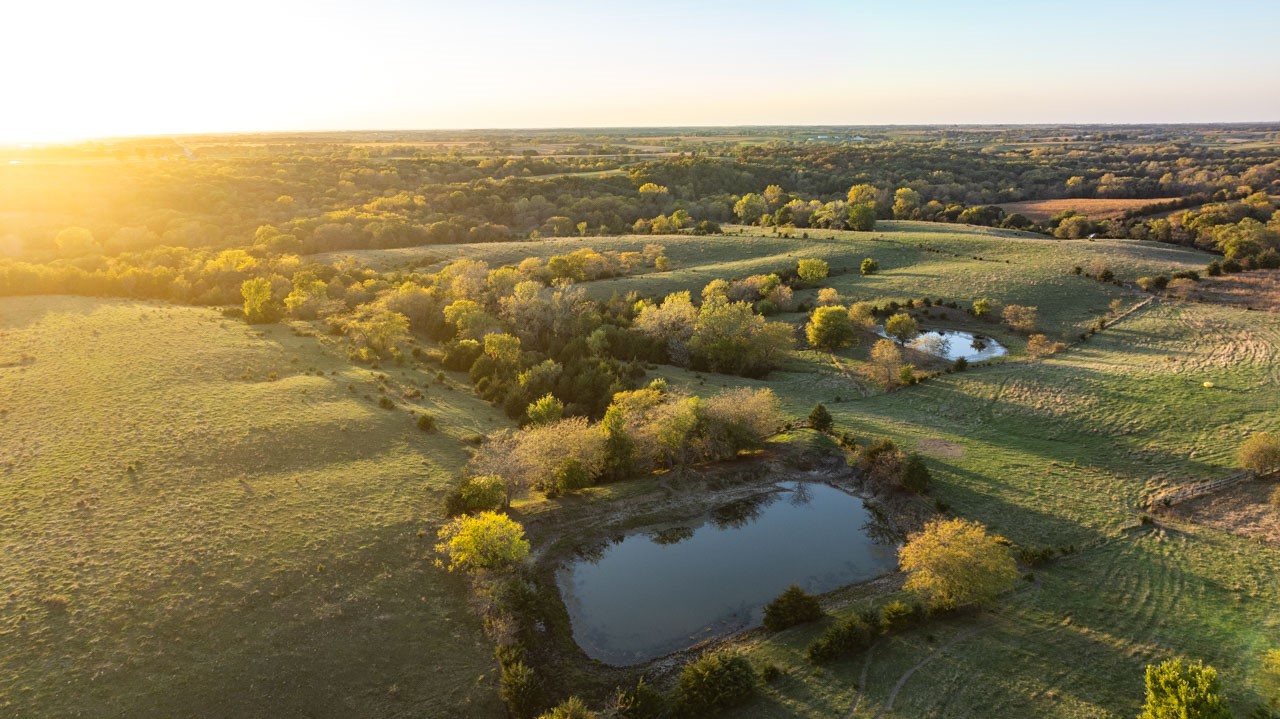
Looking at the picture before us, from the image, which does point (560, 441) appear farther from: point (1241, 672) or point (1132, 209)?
point (1132, 209)

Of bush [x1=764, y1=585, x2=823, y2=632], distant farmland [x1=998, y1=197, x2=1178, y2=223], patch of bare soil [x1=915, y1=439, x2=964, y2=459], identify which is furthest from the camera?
distant farmland [x1=998, y1=197, x2=1178, y2=223]

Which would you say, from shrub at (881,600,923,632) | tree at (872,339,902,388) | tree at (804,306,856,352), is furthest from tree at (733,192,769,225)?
shrub at (881,600,923,632)

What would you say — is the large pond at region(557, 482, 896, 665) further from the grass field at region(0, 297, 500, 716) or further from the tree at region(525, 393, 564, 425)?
the tree at region(525, 393, 564, 425)

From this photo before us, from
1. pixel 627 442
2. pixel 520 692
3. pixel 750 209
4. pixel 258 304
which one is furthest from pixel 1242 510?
pixel 750 209

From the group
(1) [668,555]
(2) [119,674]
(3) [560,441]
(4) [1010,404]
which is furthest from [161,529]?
(4) [1010,404]

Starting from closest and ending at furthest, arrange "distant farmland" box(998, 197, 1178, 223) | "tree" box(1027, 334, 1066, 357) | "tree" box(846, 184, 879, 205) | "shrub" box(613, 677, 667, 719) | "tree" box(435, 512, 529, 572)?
"shrub" box(613, 677, 667, 719)
"tree" box(435, 512, 529, 572)
"tree" box(1027, 334, 1066, 357)
"distant farmland" box(998, 197, 1178, 223)
"tree" box(846, 184, 879, 205)

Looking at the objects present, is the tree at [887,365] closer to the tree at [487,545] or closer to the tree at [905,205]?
the tree at [487,545]
